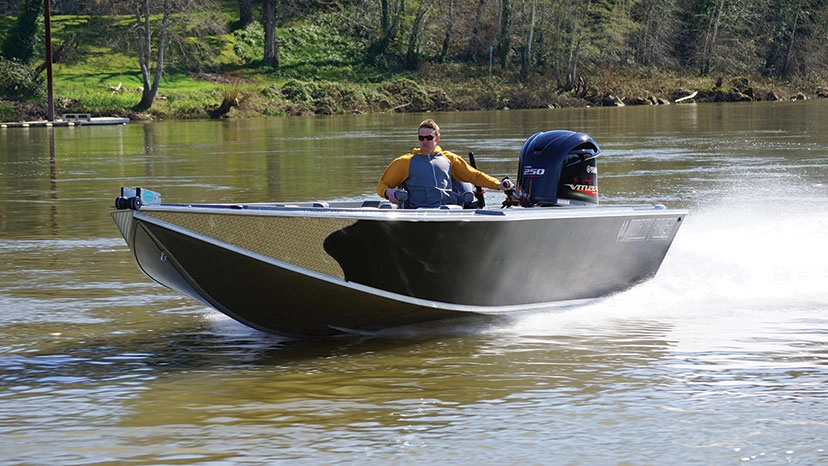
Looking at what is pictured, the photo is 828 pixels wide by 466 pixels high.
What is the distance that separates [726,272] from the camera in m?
10.8

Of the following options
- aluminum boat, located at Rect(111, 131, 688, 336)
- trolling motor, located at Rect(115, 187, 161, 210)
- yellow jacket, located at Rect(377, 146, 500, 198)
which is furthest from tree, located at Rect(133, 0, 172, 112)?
trolling motor, located at Rect(115, 187, 161, 210)

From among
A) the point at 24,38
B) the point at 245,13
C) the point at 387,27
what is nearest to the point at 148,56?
the point at 24,38

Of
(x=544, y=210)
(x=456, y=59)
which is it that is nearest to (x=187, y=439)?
(x=544, y=210)

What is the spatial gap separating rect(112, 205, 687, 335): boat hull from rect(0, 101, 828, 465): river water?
0.63ft

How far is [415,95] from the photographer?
61.8m

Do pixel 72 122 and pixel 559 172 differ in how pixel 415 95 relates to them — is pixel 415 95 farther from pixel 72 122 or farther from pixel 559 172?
pixel 559 172

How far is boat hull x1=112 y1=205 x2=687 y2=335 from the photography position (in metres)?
7.59

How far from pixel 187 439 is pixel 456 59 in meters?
66.8

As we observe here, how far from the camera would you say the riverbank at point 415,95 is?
1996 inches

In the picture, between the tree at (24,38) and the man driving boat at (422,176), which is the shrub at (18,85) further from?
the man driving boat at (422,176)

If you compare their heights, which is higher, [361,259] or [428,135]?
[428,135]

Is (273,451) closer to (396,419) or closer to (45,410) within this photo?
(396,419)

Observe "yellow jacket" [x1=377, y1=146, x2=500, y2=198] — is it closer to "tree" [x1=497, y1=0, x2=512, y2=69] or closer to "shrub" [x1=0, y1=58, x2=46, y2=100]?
"shrub" [x1=0, y1=58, x2=46, y2=100]

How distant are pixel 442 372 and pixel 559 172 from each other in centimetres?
296
